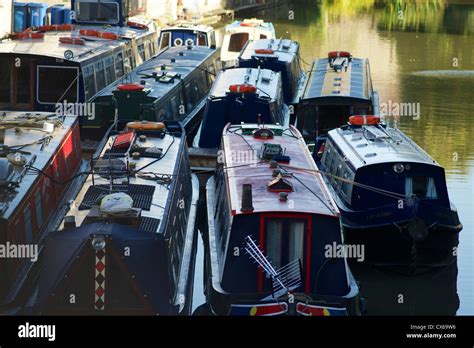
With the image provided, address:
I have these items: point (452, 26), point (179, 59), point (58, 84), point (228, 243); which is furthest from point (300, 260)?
point (452, 26)

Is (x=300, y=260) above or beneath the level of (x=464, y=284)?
above

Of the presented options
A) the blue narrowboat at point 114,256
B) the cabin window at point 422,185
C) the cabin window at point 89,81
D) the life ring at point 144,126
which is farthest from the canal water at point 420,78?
the cabin window at point 89,81

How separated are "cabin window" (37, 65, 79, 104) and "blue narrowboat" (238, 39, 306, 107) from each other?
23.0 feet

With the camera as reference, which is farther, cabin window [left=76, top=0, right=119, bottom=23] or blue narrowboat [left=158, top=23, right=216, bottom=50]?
blue narrowboat [left=158, top=23, right=216, bottom=50]

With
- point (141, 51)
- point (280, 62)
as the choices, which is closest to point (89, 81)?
point (280, 62)

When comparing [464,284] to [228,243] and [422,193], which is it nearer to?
[422,193]

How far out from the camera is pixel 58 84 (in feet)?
76.3

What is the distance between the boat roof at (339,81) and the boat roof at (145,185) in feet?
21.7

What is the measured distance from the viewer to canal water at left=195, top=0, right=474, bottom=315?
18.5 metres

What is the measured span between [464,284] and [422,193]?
1920 millimetres

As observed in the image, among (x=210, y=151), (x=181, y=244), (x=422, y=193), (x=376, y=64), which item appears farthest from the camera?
(x=376, y=64)

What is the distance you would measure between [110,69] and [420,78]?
17.8m

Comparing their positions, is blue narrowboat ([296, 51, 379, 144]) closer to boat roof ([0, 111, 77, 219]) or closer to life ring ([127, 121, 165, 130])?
life ring ([127, 121, 165, 130])

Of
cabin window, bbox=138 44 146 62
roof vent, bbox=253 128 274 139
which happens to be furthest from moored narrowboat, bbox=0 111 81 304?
cabin window, bbox=138 44 146 62
